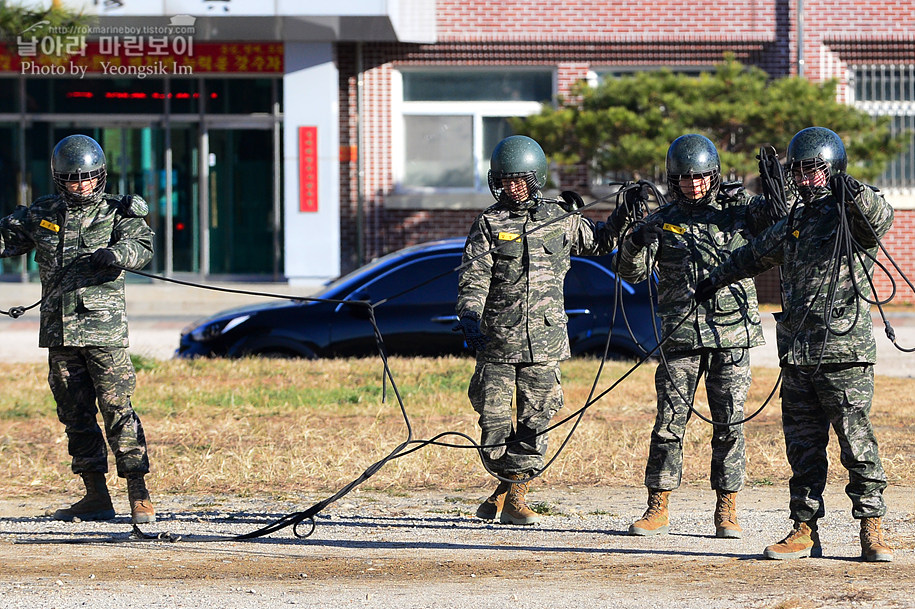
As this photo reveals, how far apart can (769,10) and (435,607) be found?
717 inches

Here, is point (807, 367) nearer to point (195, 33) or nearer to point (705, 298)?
point (705, 298)

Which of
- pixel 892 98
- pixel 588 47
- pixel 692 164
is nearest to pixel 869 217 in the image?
pixel 692 164

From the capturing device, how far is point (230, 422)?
966 centimetres

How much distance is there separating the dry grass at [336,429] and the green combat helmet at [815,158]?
8.52 ft

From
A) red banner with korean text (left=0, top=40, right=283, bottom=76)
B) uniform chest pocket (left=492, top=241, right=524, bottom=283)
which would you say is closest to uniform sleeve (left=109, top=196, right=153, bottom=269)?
uniform chest pocket (left=492, top=241, right=524, bottom=283)

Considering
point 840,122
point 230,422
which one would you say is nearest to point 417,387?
point 230,422

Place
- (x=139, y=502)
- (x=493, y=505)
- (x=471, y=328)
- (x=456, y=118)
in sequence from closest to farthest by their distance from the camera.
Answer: (x=471, y=328), (x=139, y=502), (x=493, y=505), (x=456, y=118)

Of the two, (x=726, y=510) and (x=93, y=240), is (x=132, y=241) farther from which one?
(x=726, y=510)

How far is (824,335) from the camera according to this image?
223 inches

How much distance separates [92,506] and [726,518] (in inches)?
135

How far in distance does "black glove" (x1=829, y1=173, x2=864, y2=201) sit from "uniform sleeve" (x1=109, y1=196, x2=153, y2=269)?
137 inches

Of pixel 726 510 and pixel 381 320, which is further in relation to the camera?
pixel 381 320

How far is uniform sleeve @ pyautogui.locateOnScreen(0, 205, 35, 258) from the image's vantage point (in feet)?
22.7

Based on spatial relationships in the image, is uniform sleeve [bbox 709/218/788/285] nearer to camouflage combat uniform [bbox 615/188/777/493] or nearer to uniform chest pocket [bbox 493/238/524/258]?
camouflage combat uniform [bbox 615/188/777/493]
